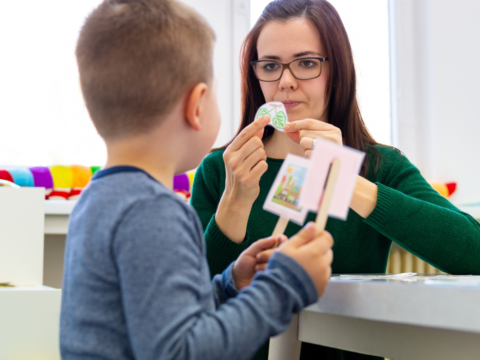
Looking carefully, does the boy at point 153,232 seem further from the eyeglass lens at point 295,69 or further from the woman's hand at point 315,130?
the eyeglass lens at point 295,69

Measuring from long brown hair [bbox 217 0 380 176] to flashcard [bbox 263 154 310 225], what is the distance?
25.3 inches

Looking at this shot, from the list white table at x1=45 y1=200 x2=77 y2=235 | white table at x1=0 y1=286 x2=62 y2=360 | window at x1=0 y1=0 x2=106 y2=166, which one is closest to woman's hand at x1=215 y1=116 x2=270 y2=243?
white table at x1=0 y1=286 x2=62 y2=360

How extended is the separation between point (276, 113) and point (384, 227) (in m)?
0.39

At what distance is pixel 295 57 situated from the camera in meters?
1.29

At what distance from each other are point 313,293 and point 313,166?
0.15 metres

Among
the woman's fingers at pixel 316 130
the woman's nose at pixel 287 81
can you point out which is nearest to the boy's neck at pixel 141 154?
the woman's fingers at pixel 316 130

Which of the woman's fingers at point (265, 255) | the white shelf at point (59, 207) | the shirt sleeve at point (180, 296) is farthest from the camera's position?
the white shelf at point (59, 207)

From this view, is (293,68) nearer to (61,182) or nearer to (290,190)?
(290,190)

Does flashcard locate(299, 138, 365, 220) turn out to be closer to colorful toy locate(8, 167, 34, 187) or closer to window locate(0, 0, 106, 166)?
colorful toy locate(8, 167, 34, 187)

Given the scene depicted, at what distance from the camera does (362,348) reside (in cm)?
76

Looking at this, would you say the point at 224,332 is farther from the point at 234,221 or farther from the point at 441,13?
the point at 441,13

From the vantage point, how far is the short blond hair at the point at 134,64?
63 cm

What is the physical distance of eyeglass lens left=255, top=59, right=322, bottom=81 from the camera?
130 cm

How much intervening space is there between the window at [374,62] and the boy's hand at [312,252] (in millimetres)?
2079
